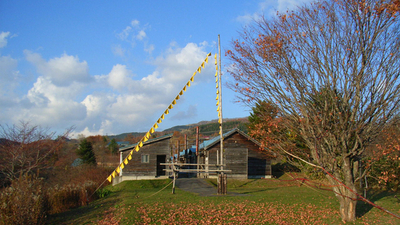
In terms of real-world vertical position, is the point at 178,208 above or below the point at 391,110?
below

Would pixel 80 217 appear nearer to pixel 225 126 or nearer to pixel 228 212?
pixel 228 212

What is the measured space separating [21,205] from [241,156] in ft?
66.9

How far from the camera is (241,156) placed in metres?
27.7

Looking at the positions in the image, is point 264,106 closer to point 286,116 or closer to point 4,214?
point 286,116

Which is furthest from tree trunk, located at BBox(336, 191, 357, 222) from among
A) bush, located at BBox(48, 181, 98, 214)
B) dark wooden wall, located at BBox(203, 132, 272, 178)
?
dark wooden wall, located at BBox(203, 132, 272, 178)

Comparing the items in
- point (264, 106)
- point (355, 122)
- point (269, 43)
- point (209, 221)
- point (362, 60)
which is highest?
point (269, 43)

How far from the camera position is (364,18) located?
29.1 ft

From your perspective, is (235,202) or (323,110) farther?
(235,202)

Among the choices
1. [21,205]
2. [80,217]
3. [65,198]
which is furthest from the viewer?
[65,198]

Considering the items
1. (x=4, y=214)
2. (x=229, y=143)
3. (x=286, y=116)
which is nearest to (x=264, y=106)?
(x=286, y=116)

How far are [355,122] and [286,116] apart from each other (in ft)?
7.06

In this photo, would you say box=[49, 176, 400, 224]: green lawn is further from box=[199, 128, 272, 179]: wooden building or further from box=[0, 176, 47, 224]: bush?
box=[199, 128, 272, 179]: wooden building

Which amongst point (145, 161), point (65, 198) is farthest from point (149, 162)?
point (65, 198)

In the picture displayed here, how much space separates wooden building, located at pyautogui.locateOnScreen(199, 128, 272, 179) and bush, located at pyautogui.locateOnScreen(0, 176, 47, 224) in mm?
17907
